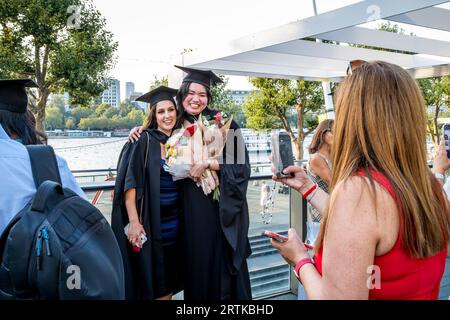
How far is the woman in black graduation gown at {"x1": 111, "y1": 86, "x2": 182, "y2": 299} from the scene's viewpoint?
2869 mm

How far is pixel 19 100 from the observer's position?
5.83 ft

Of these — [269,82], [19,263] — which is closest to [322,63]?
[19,263]

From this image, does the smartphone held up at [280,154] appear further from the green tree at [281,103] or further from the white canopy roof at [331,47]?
the green tree at [281,103]

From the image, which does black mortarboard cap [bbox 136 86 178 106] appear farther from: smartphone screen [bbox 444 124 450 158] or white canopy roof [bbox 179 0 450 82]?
smartphone screen [bbox 444 124 450 158]

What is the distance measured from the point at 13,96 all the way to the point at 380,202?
151 centimetres

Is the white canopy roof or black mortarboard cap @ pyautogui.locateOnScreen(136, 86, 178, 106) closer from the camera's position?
black mortarboard cap @ pyautogui.locateOnScreen(136, 86, 178, 106)

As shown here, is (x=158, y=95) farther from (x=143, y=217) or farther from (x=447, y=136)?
(x=447, y=136)

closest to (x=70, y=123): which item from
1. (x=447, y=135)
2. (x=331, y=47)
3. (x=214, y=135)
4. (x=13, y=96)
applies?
(x=331, y=47)

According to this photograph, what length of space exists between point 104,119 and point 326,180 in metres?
25.0

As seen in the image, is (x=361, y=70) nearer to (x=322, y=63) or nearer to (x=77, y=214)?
(x=77, y=214)

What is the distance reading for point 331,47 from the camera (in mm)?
5098

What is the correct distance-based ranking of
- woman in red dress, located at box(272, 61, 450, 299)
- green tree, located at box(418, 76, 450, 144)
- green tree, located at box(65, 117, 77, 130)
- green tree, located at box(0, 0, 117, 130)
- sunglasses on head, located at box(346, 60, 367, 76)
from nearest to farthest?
1. woman in red dress, located at box(272, 61, 450, 299)
2. sunglasses on head, located at box(346, 60, 367, 76)
3. green tree, located at box(0, 0, 117, 130)
4. green tree, located at box(418, 76, 450, 144)
5. green tree, located at box(65, 117, 77, 130)

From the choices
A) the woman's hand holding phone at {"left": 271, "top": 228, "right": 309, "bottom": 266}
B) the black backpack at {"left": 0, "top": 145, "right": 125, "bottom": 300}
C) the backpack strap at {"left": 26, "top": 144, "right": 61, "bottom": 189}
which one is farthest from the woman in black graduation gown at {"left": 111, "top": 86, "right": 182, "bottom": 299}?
the woman's hand holding phone at {"left": 271, "top": 228, "right": 309, "bottom": 266}

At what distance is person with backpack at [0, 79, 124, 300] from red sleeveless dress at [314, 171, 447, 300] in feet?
2.83
